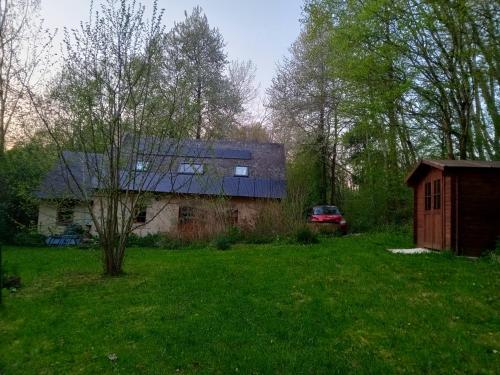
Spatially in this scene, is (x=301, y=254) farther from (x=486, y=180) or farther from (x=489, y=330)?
(x=489, y=330)

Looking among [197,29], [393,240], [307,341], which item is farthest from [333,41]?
[197,29]

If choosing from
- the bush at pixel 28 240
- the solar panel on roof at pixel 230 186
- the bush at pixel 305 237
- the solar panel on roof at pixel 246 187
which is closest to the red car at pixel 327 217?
the solar panel on roof at pixel 246 187

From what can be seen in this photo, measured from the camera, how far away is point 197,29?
102ft

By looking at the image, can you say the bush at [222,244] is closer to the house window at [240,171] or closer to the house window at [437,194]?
the house window at [437,194]

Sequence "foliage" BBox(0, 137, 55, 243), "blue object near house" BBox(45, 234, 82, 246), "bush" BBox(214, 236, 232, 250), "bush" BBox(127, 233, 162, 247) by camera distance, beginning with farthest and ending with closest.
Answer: "blue object near house" BBox(45, 234, 82, 246) < "bush" BBox(127, 233, 162, 247) < "foliage" BBox(0, 137, 55, 243) < "bush" BBox(214, 236, 232, 250)

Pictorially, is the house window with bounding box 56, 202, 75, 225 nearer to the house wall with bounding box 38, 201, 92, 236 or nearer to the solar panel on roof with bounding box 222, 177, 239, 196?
the house wall with bounding box 38, 201, 92, 236

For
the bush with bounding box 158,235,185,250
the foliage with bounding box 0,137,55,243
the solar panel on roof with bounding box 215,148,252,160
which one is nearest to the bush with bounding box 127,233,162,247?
the bush with bounding box 158,235,185,250

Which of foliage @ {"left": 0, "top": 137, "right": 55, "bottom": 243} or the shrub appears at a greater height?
foliage @ {"left": 0, "top": 137, "right": 55, "bottom": 243}

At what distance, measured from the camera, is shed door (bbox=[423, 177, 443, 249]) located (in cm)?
1199

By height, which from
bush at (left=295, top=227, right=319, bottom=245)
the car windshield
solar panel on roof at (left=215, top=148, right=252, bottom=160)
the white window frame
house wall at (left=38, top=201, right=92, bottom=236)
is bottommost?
bush at (left=295, top=227, right=319, bottom=245)

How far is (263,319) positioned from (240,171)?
18.7 m

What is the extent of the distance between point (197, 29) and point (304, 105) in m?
11.0

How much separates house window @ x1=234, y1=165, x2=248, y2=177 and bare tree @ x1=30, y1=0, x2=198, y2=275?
14120 millimetres

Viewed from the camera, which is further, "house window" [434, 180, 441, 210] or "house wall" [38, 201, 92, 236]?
"house window" [434, 180, 441, 210]
